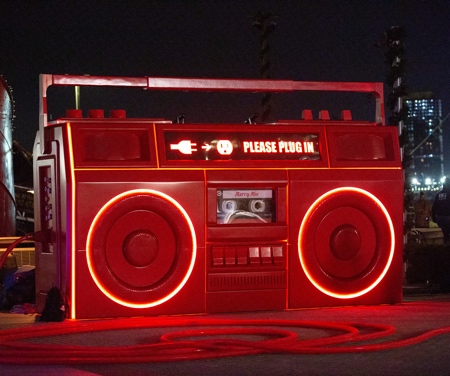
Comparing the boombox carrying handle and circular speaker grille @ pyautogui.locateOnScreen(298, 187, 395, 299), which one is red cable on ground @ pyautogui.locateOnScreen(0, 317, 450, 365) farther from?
the boombox carrying handle

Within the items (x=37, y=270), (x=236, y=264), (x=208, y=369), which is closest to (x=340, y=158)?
(x=236, y=264)

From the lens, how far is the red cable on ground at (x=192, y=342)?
5195 millimetres

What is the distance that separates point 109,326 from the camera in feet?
21.3

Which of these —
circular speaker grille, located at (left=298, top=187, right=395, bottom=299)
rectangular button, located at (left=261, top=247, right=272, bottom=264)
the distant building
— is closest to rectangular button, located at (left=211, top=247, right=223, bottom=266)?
rectangular button, located at (left=261, top=247, right=272, bottom=264)

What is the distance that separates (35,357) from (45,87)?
2.78 m

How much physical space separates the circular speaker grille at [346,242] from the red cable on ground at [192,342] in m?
1.24

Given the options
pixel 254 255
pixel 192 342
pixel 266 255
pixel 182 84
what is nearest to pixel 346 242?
pixel 266 255

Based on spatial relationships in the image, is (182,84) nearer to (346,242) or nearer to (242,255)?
(242,255)

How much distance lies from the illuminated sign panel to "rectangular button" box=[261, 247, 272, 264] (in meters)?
0.78

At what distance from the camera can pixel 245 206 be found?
7516 mm

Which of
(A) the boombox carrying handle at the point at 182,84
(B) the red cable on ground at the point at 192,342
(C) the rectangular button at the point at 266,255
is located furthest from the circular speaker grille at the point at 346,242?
(B) the red cable on ground at the point at 192,342

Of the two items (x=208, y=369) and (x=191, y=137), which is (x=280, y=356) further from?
(x=191, y=137)

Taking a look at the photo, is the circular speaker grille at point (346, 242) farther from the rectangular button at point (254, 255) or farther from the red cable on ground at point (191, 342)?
the red cable on ground at point (191, 342)

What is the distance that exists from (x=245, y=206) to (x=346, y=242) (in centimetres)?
98
